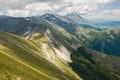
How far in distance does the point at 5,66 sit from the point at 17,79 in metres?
16.9

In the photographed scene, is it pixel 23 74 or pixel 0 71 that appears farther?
pixel 23 74

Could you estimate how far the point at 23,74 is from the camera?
200 meters

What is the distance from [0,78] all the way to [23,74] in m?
26.1

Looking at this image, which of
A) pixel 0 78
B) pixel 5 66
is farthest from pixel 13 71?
pixel 0 78

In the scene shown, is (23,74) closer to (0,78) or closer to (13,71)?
(13,71)

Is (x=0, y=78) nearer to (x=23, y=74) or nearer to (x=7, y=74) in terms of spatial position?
(x=7, y=74)

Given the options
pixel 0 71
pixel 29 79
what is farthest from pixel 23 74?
pixel 0 71

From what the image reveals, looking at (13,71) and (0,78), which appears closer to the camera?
(0,78)

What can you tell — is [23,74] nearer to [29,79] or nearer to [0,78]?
[29,79]

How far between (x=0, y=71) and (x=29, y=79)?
23.2m

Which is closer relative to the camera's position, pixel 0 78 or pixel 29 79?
pixel 0 78

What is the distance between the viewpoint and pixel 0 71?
187000 mm

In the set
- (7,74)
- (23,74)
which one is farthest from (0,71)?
(23,74)

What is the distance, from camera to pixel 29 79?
195625 millimetres
